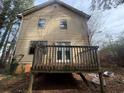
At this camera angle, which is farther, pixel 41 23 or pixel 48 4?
pixel 48 4

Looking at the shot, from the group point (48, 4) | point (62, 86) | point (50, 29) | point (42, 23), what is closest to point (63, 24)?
point (50, 29)

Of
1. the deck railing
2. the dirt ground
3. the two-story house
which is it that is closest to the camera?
the deck railing

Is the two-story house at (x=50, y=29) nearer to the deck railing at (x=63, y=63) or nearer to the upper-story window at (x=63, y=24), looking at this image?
the upper-story window at (x=63, y=24)

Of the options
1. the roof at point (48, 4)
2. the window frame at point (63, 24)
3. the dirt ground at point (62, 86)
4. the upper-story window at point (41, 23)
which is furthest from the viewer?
the roof at point (48, 4)

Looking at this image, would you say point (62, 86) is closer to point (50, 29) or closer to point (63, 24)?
point (50, 29)

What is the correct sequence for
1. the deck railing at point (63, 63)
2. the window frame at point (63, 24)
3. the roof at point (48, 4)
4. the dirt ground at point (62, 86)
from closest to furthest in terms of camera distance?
the deck railing at point (63, 63)
the dirt ground at point (62, 86)
the window frame at point (63, 24)
the roof at point (48, 4)

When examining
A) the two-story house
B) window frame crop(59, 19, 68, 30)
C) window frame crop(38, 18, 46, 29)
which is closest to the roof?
the two-story house

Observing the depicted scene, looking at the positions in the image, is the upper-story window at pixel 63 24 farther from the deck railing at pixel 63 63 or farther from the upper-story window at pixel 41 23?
the deck railing at pixel 63 63

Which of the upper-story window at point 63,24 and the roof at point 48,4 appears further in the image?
the roof at point 48,4

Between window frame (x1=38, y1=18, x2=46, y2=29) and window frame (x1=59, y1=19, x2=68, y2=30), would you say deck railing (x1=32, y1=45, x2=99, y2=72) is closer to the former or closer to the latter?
window frame (x1=59, y1=19, x2=68, y2=30)

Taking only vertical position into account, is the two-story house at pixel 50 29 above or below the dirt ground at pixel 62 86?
above

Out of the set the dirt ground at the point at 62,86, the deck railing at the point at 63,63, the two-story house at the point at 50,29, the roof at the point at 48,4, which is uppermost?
the roof at the point at 48,4

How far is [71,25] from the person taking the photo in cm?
1697

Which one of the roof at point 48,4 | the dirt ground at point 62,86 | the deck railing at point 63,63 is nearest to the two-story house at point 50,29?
the roof at point 48,4
